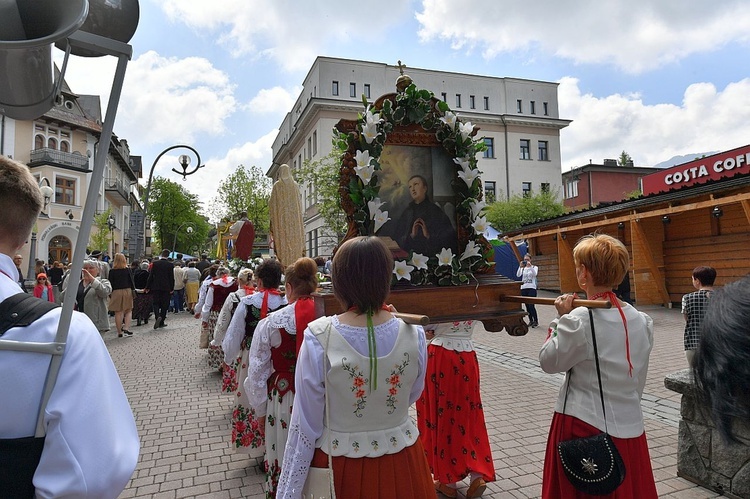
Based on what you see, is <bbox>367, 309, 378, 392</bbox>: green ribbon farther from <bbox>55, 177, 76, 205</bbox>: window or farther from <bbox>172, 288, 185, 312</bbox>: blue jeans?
<bbox>55, 177, 76, 205</bbox>: window

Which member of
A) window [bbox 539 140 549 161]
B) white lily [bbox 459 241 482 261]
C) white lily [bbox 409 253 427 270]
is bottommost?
white lily [bbox 409 253 427 270]

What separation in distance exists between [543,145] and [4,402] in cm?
4667

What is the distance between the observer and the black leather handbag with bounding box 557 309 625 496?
2.32 m

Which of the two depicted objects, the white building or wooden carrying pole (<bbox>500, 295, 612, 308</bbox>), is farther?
the white building

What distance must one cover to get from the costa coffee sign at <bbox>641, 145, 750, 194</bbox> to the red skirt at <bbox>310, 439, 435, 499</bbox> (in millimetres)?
15591

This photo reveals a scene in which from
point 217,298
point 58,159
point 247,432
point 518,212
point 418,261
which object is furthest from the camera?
point 58,159

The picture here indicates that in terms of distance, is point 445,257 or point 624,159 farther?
point 624,159

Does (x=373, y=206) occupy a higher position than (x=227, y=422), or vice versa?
(x=373, y=206)

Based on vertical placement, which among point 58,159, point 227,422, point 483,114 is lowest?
point 227,422

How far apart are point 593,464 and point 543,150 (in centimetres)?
4479

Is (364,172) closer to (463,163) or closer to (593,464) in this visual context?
(463,163)

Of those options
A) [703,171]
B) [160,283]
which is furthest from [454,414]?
[703,171]

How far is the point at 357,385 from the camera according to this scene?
207 cm

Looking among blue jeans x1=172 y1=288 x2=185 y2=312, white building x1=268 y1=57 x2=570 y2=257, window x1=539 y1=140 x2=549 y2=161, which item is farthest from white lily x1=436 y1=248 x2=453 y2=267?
window x1=539 y1=140 x2=549 y2=161
